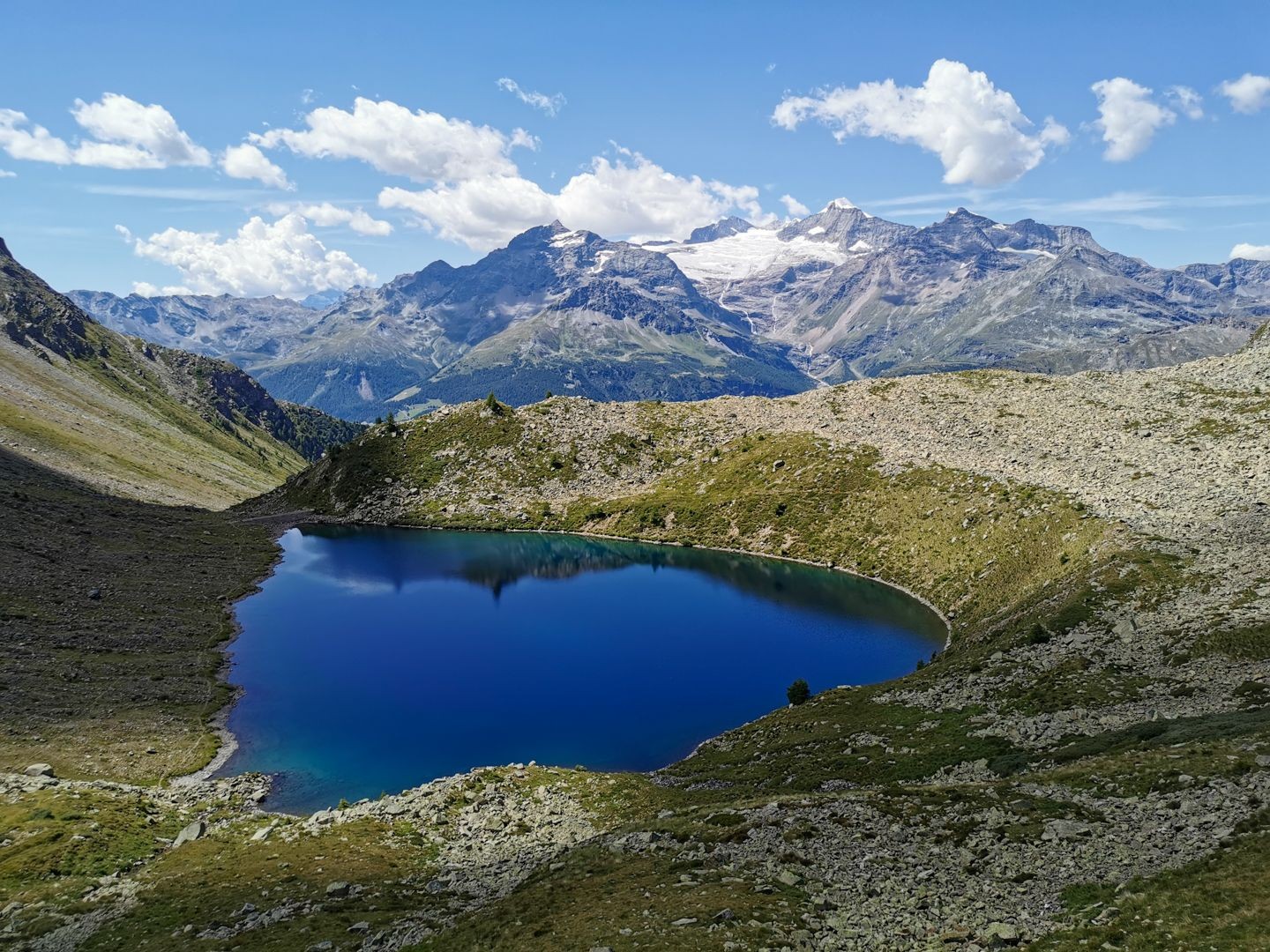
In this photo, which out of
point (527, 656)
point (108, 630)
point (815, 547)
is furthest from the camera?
point (815, 547)

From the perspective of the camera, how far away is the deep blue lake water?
58688 millimetres

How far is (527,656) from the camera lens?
81.3 metres

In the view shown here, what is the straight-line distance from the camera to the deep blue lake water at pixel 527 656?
58.7 metres

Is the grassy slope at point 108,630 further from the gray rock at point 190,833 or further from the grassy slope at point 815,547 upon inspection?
the grassy slope at point 815,547

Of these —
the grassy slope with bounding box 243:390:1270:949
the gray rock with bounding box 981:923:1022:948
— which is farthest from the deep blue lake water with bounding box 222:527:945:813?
the gray rock with bounding box 981:923:1022:948

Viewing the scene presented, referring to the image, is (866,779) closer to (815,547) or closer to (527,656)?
(527,656)

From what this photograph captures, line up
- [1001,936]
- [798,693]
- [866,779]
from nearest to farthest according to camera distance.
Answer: [1001,936]
[866,779]
[798,693]

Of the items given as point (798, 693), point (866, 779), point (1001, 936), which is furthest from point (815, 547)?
point (1001, 936)

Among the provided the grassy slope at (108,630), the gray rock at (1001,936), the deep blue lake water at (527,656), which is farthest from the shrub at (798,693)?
the grassy slope at (108,630)

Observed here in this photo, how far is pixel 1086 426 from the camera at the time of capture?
116625mm

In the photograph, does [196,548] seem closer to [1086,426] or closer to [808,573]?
[808,573]

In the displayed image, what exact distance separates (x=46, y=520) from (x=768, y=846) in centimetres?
11305

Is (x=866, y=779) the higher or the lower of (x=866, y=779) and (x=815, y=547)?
the lower

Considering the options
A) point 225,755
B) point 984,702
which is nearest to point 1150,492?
point 984,702
